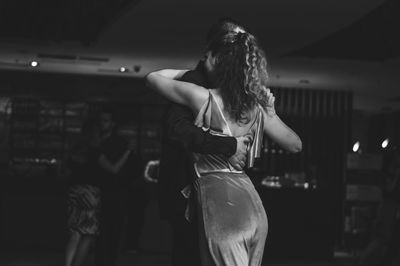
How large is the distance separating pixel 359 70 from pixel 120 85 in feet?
14.0

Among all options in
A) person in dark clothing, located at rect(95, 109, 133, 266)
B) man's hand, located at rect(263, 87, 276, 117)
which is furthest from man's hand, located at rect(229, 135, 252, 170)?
person in dark clothing, located at rect(95, 109, 133, 266)

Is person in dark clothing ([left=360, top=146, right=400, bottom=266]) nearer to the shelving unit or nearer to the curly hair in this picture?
the shelving unit

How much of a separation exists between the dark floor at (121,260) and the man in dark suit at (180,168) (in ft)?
19.7

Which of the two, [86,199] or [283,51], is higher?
[283,51]

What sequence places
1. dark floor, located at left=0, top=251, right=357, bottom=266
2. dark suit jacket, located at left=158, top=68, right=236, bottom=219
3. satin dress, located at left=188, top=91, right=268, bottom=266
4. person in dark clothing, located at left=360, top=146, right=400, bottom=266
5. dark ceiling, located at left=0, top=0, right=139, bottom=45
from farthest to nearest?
dark floor, located at left=0, top=251, right=357, bottom=266 → dark ceiling, located at left=0, top=0, right=139, bottom=45 → person in dark clothing, located at left=360, top=146, right=400, bottom=266 → dark suit jacket, located at left=158, top=68, right=236, bottom=219 → satin dress, located at left=188, top=91, right=268, bottom=266

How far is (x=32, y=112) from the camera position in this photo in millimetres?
13258

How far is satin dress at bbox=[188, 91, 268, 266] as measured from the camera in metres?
2.44

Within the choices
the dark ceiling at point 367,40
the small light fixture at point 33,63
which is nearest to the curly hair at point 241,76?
the dark ceiling at point 367,40

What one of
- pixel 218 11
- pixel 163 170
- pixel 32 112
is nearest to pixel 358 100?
pixel 32 112

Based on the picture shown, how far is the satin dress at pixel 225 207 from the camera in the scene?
2.44 m

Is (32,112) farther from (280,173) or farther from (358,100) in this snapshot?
(358,100)

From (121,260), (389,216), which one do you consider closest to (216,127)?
(389,216)

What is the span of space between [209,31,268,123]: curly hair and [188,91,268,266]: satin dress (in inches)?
1.8

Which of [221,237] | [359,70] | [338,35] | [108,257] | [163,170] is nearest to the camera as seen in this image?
[221,237]
